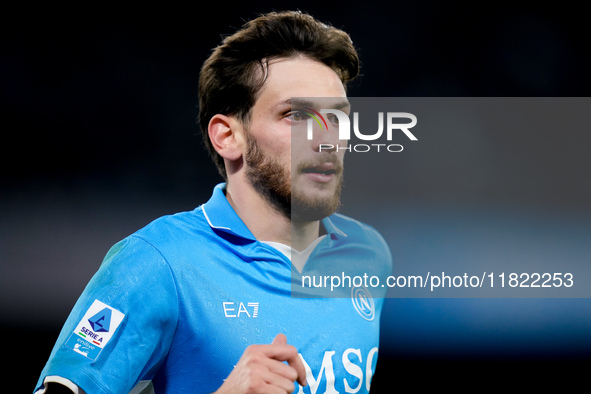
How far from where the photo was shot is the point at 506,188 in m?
1.96

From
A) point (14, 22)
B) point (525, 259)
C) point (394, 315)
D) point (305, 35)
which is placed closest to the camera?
point (305, 35)

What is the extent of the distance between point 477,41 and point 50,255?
3.07 m

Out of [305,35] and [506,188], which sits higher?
[305,35]

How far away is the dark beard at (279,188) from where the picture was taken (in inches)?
55.2

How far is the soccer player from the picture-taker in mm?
1161

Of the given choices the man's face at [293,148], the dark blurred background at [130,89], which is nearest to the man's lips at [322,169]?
the man's face at [293,148]

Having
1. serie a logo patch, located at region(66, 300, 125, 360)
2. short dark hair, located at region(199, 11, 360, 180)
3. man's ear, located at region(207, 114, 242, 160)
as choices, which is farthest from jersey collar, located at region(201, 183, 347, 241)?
serie a logo patch, located at region(66, 300, 125, 360)

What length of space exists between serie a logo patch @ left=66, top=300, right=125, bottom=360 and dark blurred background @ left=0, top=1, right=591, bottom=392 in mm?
2401

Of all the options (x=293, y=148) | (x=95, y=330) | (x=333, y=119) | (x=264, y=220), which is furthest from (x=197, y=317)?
(x=333, y=119)

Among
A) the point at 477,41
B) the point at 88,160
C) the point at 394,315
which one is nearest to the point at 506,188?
the point at 394,315

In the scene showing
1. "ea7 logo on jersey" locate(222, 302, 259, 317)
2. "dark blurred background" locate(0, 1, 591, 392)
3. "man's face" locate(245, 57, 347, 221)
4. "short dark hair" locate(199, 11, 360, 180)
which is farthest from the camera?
"dark blurred background" locate(0, 1, 591, 392)

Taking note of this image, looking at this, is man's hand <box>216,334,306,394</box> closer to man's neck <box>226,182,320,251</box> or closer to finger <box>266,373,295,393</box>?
finger <box>266,373,295,393</box>

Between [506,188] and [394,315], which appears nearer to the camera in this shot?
[506,188]

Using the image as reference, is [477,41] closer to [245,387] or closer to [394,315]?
[394,315]
